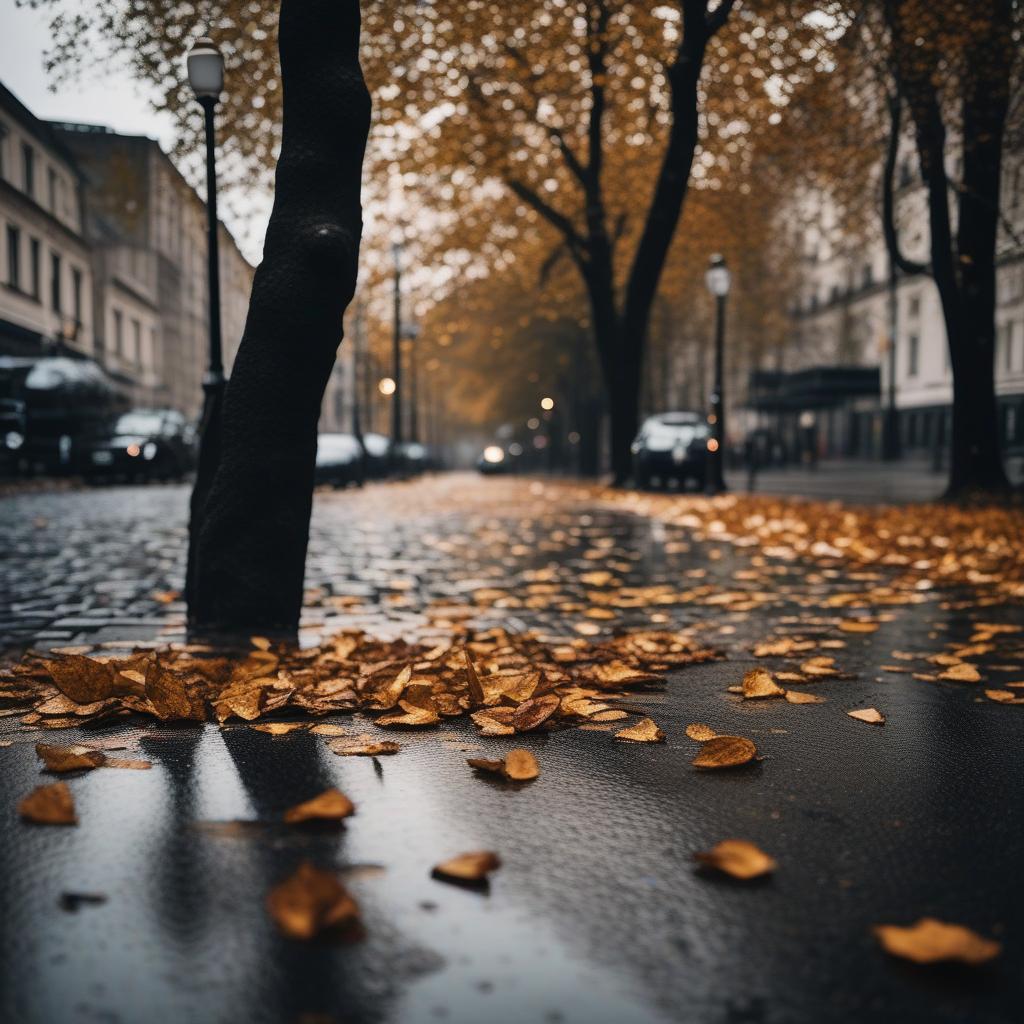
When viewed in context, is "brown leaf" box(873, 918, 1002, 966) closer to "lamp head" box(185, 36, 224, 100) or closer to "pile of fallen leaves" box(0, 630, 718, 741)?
"pile of fallen leaves" box(0, 630, 718, 741)

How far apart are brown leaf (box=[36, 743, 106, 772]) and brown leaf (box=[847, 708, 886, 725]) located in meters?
2.37

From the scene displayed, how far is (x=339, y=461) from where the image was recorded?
27500 millimetres

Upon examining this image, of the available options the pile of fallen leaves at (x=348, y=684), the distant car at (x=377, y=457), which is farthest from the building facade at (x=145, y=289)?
the pile of fallen leaves at (x=348, y=684)

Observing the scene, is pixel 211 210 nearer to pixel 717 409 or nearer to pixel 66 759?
pixel 66 759

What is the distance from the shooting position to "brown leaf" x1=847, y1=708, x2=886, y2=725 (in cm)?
378

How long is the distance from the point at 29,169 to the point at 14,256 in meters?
3.97

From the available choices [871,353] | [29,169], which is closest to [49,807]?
[29,169]

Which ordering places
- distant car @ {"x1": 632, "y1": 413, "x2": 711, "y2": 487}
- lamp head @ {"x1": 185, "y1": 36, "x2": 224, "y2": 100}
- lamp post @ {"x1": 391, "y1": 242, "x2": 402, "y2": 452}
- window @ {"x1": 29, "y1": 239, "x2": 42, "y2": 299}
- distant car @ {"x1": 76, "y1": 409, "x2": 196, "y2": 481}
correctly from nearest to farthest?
lamp head @ {"x1": 185, "y1": 36, "x2": 224, "y2": 100} < distant car @ {"x1": 632, "y1": 413, "x2": 711, "y2": 487} < distant car @ {"x1": 76, "y1": 409, "x2": 196, "y2": 481} < lamp post @ {"x1": 391, "y1": 242, "x2": 402, "y2": 452} < window @ {"x1": 29, "y1": 239, "x2": 42, "y2": 299}

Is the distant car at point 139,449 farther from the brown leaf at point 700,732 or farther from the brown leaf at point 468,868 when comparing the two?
the brown leaf at point 468,868

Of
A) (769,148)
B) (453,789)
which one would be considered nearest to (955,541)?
(453,789)

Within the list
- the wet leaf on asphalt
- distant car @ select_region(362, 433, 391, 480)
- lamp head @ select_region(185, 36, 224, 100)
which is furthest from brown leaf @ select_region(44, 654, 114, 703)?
distant car @ select_region(362, 433, 391, 480)

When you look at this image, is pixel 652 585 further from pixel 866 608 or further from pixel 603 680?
pixel 603 680

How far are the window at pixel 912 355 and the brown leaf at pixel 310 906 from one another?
52.9 m

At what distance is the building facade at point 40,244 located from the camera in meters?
33.9
